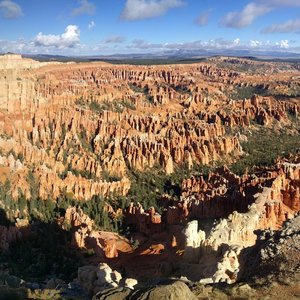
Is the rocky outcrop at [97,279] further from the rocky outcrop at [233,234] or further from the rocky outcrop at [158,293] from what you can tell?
the rocky outcrop at [158,293]

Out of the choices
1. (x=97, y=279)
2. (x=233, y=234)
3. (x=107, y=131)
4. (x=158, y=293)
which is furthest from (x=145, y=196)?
(x=158, y=293)

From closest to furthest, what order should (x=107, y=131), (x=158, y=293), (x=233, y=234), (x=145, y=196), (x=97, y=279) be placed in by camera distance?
(x=158, y=293)
(x=97, y=279)
(x=233, y=234)
(x=145, y=196)
(x=107, y=131)

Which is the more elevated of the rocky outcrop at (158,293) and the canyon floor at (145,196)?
the rocky outcrop at (158,293)

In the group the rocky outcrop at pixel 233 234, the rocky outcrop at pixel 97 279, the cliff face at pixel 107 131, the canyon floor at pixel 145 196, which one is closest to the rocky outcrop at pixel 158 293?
the canyon floor at pixel 145 196

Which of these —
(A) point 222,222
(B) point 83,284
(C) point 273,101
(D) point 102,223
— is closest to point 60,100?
(D) point 102,223

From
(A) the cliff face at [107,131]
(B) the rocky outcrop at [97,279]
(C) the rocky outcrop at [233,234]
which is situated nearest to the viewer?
(B) the rocky outcrop at [97,279]

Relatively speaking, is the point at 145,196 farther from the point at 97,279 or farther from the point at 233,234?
the point at 97,279

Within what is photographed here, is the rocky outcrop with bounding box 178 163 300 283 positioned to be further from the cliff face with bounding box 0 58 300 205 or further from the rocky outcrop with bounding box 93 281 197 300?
the cliff face with bounding box 0 58 300 205

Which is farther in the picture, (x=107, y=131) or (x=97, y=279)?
(x=107, y=131)

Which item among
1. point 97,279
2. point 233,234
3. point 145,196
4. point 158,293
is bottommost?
point 145,196
